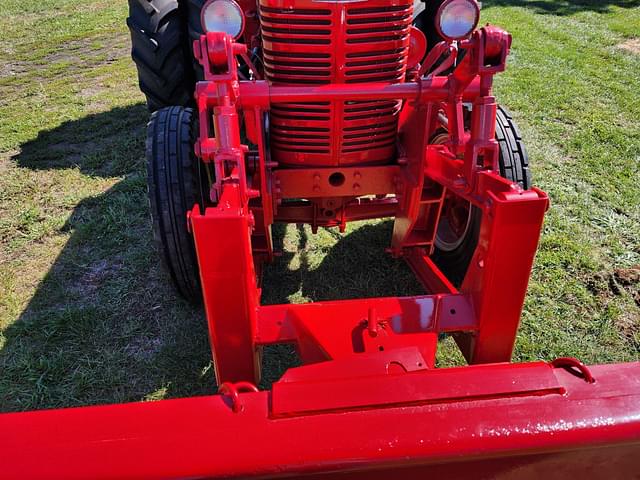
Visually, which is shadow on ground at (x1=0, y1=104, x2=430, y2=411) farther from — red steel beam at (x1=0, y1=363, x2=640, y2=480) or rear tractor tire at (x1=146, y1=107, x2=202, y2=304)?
red steel beam at (x1=0, y1=363, x2=640, y2=480)

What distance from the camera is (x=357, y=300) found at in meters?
2.27

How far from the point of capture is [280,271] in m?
3.69

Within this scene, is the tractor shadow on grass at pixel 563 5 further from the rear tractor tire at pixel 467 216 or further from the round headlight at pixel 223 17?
the round headlight at pixel 223 17

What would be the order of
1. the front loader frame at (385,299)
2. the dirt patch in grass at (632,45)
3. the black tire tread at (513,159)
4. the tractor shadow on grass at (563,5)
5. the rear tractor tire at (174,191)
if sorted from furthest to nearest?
1. the tractor shadow on grass at (563,5)
2. the dirt patch in grass at (632,45)
3. the black tire tread at (513,159)
4. the rear tractor tire at (174,191)
5. the front loader frame at (385,299)

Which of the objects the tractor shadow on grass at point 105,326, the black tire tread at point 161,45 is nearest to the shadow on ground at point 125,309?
the tractor shadow on grass at point 105,326

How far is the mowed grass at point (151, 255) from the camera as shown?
9.67ft

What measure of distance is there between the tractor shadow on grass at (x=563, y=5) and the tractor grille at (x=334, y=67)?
34.0ft

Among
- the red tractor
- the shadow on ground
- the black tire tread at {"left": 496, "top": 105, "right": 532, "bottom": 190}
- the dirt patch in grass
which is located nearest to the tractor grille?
the red tractor

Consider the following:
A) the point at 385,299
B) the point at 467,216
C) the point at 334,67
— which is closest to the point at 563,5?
the point at 467,216

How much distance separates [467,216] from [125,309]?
7.38ft

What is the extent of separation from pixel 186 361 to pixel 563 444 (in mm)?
2110

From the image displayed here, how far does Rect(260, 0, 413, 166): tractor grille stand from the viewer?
2.37m

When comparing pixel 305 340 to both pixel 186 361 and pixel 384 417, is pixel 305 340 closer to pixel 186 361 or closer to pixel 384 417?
pixel 384 417

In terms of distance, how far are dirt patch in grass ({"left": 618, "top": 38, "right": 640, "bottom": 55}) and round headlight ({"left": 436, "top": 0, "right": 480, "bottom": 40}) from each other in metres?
7.75
